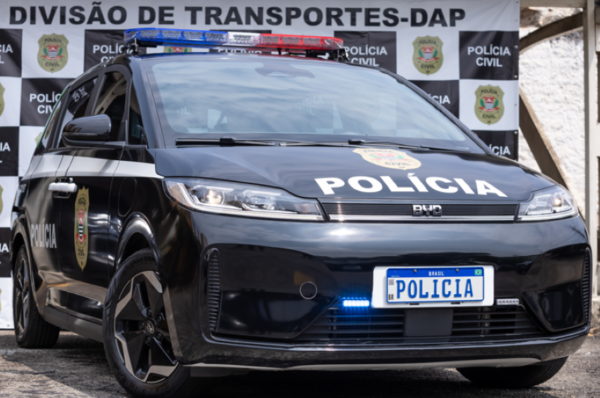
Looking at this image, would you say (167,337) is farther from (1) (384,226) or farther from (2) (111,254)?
(1) (384,226)

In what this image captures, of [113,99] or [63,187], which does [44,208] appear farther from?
[113,99]

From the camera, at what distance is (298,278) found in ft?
9.00

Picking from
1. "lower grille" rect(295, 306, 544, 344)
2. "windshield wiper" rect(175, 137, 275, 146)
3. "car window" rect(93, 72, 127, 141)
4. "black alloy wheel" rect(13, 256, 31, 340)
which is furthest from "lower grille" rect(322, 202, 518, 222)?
"black alloy wheel" rect(13, 256, 31, 340)

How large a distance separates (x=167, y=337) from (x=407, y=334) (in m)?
0.86

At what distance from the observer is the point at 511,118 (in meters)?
6.82

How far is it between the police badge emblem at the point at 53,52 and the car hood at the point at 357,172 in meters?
3.89

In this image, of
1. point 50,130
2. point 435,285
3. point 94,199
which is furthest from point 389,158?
point 50,130

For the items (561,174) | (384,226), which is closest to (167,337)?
(384,226)

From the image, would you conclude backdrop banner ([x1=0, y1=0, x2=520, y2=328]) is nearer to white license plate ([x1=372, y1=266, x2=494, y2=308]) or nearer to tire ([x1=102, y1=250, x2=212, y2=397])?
tire ([x1=102, y1=250, x2=212, y2=397])

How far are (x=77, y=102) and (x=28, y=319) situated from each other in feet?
4.42

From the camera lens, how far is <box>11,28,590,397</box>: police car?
2768 millimetres

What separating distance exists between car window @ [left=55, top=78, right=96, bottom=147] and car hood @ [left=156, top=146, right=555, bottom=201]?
5.10 feet

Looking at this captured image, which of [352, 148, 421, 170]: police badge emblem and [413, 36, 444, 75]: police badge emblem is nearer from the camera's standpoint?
[352, 148, 421, 170]: police badge emblem

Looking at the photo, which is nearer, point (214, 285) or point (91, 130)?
point (214, 285)
